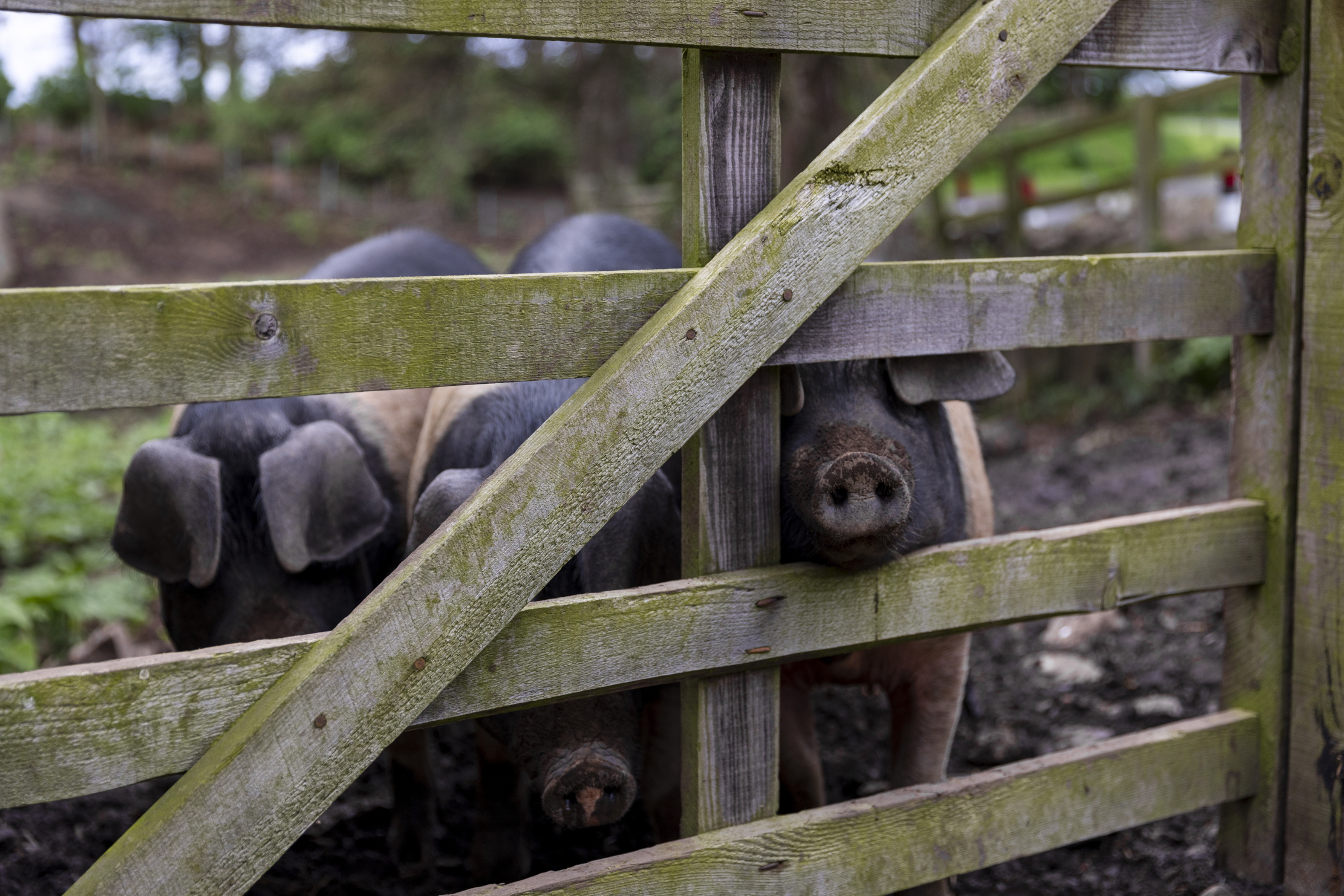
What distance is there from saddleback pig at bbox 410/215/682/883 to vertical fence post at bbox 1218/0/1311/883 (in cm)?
152

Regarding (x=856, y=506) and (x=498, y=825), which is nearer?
(x=856, y=506)

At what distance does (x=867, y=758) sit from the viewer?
14.3ft

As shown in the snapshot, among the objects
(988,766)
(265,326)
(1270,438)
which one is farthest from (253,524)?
(1270,438)

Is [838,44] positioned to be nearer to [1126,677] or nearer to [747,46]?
[747,46]

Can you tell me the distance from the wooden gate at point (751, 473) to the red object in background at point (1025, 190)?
9075 mm

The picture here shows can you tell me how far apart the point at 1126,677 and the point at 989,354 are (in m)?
2.38

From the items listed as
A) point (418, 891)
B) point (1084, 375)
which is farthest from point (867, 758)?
point (1084, 375)

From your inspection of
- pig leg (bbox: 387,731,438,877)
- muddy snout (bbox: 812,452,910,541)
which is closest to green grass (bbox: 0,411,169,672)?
pig leg (bbox: 387,731,438,877)

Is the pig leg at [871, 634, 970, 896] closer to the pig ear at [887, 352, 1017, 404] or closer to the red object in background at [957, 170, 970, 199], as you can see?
the pig ear at [887, 352, 1017, 404]

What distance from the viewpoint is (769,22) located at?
2.19 m

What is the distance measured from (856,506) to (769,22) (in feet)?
3.13

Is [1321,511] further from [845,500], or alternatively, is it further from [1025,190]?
[1025,190]

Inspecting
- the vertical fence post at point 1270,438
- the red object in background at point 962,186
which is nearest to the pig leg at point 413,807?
the vertical fence post at point 1270,438

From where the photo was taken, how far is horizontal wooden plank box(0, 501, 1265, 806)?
5.90ft
